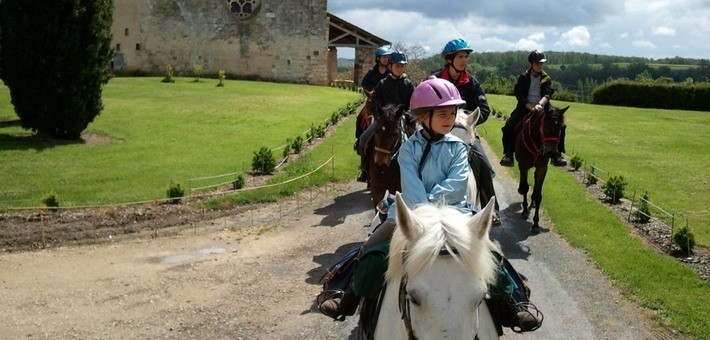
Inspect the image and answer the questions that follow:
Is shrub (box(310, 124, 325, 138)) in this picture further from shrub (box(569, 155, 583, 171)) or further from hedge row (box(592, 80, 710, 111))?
hedge row (box(592, 80, 710, 111))

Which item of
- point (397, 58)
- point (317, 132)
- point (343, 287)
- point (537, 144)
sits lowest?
point (317, 132)

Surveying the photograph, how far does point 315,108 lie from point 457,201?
2718cm

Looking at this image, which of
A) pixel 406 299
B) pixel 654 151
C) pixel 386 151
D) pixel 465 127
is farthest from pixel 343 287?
pixel 654 151

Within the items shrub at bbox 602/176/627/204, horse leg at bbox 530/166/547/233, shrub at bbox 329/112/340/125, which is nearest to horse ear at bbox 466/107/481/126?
horse leg at bbox 530/166/547/233

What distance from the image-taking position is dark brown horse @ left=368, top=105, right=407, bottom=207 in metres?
8.91

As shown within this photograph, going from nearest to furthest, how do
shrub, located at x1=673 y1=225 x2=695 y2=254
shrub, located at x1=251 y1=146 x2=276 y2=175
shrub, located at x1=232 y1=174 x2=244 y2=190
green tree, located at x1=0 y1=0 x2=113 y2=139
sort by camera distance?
1. shrub, located at x1=673 y1=225 x2=695 y2=254
2. shrub, located at x1=232 y1=174 x2=244 y2=190
3. shrub, located at x1=251 y1=146 x2=276 y2=175
4. green tree, located at x1=0 y1=0 x2=113 y2=139

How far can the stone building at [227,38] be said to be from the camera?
42.3m

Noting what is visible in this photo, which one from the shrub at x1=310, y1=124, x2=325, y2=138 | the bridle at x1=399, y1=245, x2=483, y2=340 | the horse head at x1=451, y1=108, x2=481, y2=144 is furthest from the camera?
the shrub at x1=310, y1=124, x2=325, y2=138

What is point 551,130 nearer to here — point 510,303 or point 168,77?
point 510,303

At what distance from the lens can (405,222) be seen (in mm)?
3588

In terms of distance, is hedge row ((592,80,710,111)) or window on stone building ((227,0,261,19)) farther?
hedge row ((592,80,710,111))

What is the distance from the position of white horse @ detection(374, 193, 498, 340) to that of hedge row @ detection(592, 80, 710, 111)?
46494mm

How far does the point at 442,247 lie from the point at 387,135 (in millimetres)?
5650

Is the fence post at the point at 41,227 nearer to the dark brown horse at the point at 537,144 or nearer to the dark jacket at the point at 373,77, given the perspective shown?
the dark jacket at the point at 373,77
